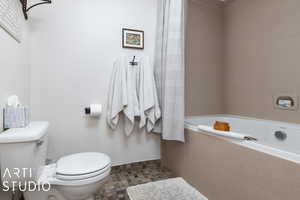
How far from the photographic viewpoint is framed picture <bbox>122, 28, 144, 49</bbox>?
1.95 m

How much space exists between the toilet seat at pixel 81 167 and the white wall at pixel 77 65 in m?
0.48

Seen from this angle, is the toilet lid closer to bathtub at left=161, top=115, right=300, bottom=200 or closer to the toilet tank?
the toilet tank

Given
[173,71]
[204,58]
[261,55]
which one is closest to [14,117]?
[173,71]

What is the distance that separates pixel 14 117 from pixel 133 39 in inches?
55.2

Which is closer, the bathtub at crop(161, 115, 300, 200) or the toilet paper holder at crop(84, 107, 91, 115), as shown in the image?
the bathtub at crop(161, 115, 300, 200)

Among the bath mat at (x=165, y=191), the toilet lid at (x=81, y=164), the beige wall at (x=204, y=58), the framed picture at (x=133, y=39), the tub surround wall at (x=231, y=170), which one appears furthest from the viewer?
the beige wall at (x=204, y=58)

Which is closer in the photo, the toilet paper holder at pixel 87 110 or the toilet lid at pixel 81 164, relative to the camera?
the toilet lid at pixel 81 164

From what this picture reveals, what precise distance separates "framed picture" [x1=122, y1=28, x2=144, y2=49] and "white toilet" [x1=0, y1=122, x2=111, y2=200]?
1.26 m

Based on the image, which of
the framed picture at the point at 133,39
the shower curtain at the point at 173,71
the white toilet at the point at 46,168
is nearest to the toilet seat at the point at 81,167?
the white toilet at the point at 46,168

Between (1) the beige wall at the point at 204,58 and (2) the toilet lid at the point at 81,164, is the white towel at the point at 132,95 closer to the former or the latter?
(2) the toilet lid at the point at 81,164

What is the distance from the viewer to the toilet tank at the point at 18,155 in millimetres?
953

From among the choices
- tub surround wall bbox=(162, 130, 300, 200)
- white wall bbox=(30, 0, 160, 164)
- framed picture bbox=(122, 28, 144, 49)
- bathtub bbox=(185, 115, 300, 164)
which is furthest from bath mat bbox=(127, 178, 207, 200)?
framed picture bbox=(122, 28, 144, 49)

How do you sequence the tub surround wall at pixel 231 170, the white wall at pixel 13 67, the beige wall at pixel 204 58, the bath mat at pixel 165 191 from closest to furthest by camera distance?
the tub surround wall at pixel 231 170 → the white wall at pixel 13 67 → the bath mat at pixel 165 191 → the beige wall at pixel 204 58

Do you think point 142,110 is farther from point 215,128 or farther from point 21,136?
point 21,136
